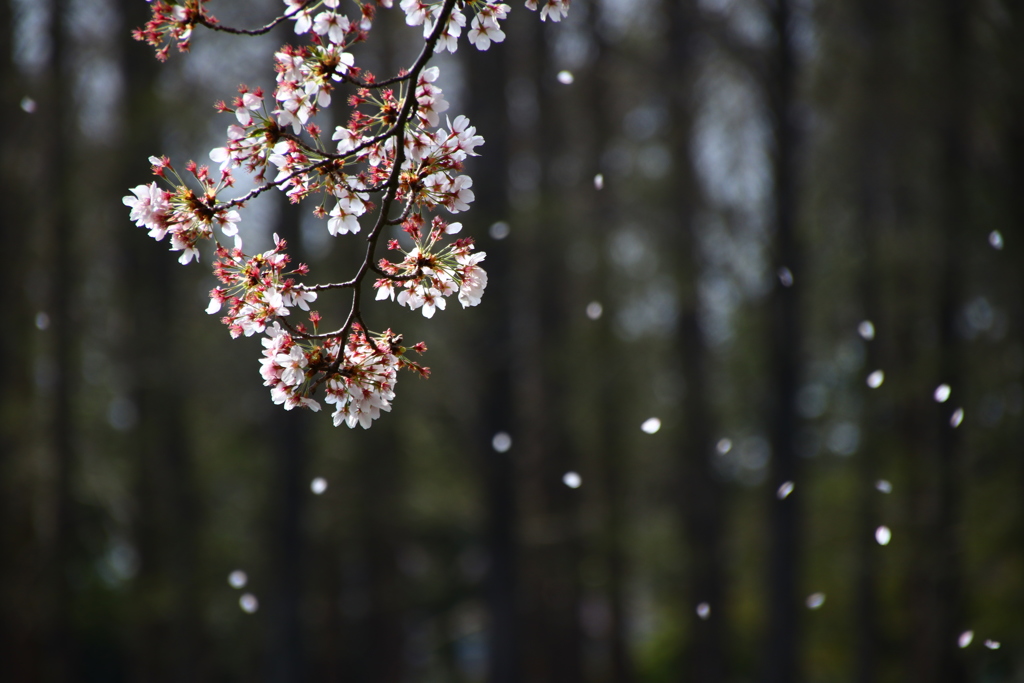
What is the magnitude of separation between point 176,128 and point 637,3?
424 centimetres

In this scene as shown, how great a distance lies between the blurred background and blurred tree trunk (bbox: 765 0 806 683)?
24mm

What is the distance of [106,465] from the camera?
7.02m

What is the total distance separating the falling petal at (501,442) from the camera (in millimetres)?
6467

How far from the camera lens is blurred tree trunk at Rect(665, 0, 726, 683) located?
7055mm

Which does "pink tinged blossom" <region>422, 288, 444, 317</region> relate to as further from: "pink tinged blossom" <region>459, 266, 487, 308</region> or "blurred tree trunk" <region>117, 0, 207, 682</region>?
"blurred tree trunk" <region>117, 0, 207, 682</region>

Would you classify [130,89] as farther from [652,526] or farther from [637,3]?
[652,526]

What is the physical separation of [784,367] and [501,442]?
2.29m

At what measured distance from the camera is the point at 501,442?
6500 mm

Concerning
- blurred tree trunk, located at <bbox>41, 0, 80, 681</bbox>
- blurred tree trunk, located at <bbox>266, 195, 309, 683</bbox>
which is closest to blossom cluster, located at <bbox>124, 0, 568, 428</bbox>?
blurred tree trunk, located at <bbox>266, 195, 309, 683</bbox>

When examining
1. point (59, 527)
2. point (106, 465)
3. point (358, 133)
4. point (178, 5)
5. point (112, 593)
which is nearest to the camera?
point (178, 5)

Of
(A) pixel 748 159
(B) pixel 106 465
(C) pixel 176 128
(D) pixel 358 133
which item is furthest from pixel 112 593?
(D) pixel 358 133

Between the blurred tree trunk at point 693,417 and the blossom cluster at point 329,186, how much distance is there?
17.6ft

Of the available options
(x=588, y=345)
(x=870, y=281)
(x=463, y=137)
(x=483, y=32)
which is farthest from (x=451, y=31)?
(x=870, y=281)

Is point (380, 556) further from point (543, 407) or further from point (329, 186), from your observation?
point (329, 186)
